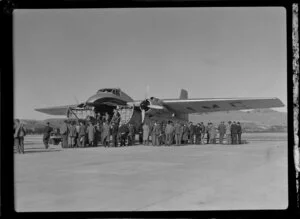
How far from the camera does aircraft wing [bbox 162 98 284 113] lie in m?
18.2

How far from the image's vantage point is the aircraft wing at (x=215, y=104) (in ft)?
59.6

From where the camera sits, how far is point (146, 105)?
18156 mm

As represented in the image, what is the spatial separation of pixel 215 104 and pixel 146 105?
4.39 metres

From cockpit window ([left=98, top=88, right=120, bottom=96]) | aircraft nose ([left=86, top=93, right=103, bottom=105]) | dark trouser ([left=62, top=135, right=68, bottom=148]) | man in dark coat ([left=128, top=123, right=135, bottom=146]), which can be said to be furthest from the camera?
cockpit window ([left=98, top=88, right=120, bottom=96])

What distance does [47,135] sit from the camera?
49.2 ft

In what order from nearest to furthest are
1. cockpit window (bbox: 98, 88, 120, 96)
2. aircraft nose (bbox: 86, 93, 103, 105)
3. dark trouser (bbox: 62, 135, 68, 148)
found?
dark trouser (bbox: 62, 135, 68, 148) → aircraft nose (bbox: 86, 93, 103, 105) → cockpit window (bbox: 98, 88, 120, 96)

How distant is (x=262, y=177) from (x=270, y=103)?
1122 cm

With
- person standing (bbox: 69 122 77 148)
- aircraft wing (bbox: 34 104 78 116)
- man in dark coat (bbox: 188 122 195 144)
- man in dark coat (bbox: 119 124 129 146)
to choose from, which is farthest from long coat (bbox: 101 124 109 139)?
Answer: aircraft wing (bbox: 34 104 78 116)

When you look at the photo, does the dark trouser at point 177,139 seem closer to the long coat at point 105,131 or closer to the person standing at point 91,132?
the long coat at point 105,131

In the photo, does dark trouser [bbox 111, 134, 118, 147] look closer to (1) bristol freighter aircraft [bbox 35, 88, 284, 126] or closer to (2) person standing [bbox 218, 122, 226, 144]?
(1) bristol freighter aircraft [bbox 35, 88, 284, 126]

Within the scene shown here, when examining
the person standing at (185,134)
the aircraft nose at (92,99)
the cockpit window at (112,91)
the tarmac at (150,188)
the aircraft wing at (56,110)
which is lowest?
the tarmac at (150,188)

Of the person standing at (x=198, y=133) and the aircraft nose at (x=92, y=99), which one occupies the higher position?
the aircraft nose at (x=92, y=99)

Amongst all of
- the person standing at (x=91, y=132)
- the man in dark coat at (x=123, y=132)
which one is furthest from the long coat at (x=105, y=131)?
the man in dark coat at (x=123, y=132)

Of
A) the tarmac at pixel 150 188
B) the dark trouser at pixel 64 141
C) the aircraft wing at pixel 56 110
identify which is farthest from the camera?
the aircraft wing at pixel 56 110
